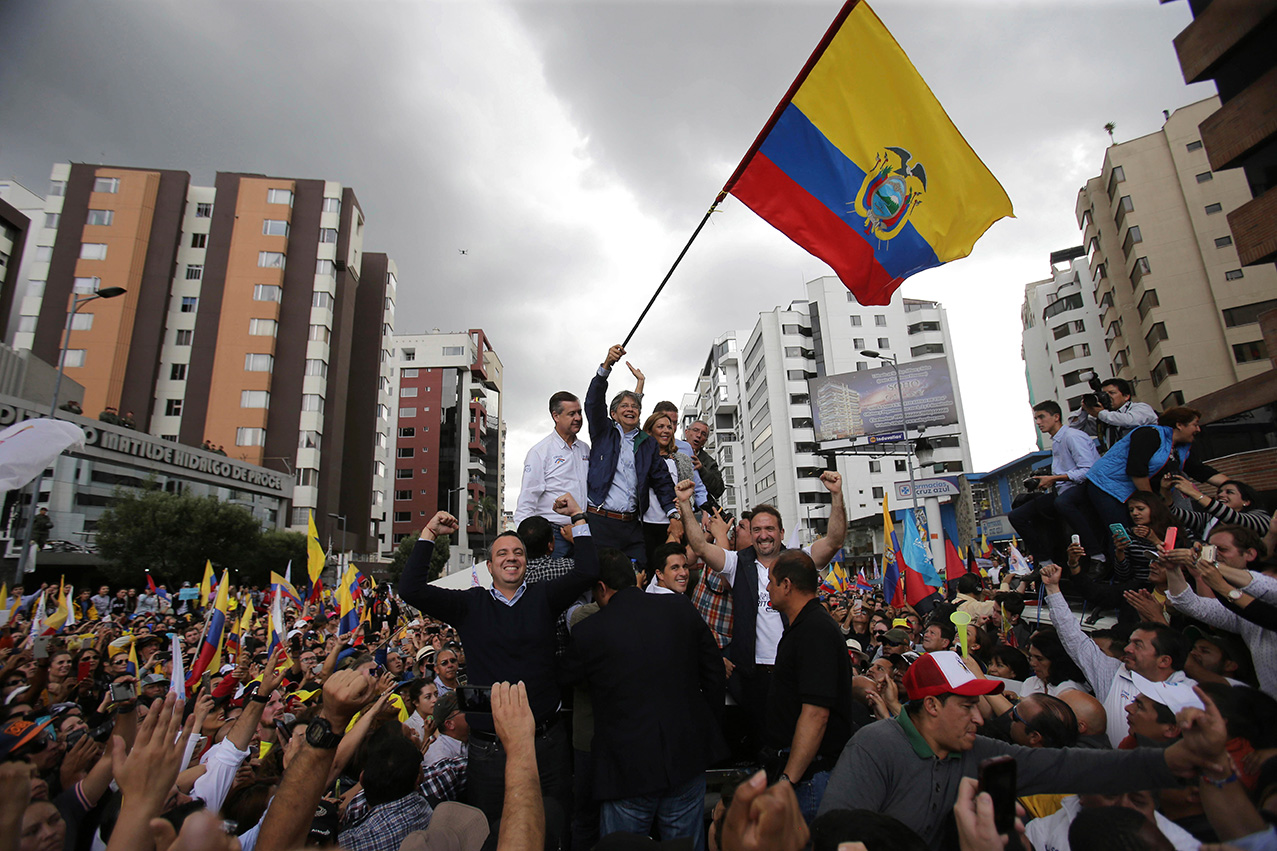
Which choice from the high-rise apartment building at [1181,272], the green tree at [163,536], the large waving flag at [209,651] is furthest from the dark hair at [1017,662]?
the high-rise apartment building at [1181,272]

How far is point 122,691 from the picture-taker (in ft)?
24.0

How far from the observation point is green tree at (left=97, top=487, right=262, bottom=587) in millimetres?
29891

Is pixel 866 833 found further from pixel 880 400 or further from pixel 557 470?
pixel 880 400

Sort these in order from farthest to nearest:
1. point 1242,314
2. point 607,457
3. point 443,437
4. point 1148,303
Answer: point 443,437, point 1148,303, point 1242,314, point 607,457

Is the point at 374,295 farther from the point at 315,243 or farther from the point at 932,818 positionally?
the point at 932,818

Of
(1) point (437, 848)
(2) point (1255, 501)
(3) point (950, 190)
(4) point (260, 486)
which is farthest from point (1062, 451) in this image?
(4) point (260, 486)

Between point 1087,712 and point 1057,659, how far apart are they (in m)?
1.05

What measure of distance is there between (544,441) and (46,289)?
5641 centimetres

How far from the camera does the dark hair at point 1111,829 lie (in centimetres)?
190

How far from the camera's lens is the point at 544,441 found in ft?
18.6

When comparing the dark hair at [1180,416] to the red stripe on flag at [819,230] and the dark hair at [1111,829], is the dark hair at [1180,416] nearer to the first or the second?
the red stripe on flag at [819,230]

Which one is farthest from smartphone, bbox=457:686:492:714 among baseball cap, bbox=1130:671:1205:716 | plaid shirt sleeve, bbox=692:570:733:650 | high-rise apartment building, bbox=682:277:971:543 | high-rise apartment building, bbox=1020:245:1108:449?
high-rise apartment building, bbox=1020:245:1108:449

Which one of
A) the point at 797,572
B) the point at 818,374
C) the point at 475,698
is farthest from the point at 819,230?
the point at 818,374

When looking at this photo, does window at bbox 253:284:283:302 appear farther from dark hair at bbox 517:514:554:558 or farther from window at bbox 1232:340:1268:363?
window at bbox 1232:340:1268:363
